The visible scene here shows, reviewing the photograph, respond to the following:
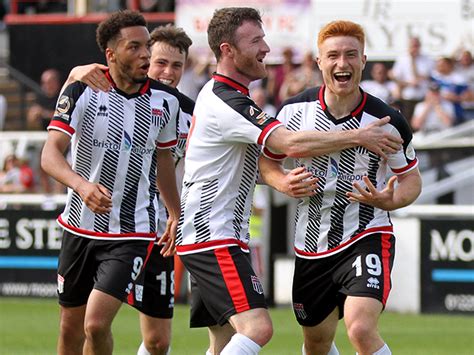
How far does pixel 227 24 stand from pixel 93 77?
1420 mm

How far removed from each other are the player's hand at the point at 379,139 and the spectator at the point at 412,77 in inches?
435

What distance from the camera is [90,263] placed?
9086 mm

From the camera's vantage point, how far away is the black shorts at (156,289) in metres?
9.84

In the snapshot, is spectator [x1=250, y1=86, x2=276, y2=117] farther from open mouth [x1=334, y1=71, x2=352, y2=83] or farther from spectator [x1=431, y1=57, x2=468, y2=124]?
open mouth [x1=334, y1=71, x2=352, y2=83]

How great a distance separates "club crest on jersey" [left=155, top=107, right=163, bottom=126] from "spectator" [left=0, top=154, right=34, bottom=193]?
9.47 meters

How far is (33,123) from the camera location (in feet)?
73.1

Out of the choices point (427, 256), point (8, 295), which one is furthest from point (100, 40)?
point (8, 295)

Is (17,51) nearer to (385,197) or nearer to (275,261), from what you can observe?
(275,261)

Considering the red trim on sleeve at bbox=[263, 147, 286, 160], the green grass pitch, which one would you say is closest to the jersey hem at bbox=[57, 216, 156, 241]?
the red trim on sleeve at bbox=[263, 147, 286, 160]

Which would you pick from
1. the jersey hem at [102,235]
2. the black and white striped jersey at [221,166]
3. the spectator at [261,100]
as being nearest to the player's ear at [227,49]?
the black and white striped jersey at [221,166]

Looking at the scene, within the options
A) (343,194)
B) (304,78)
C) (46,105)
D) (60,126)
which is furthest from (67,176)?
(46,105)

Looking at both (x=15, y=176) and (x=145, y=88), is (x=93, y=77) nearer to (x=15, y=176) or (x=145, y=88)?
(x=145, y=88)

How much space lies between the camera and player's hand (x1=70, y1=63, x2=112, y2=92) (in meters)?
9.00

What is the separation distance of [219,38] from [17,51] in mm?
17605
